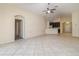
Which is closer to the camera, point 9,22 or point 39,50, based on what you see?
point 39,50

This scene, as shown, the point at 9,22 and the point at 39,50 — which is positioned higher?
the point at 9,22

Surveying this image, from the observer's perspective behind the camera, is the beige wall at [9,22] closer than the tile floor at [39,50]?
No

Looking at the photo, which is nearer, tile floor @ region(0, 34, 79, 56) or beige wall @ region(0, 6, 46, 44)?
tile floor @ region(0, 34, 79, 56)

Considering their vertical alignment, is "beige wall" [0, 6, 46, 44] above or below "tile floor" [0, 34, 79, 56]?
above

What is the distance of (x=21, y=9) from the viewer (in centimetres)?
1307

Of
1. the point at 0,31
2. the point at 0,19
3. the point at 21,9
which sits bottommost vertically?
the point at 0,31

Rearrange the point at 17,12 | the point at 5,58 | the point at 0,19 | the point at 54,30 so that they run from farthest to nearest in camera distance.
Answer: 1. the point at 54,30
2. the point at 17,12
3. the point at 0,19
4. the point at 5,58

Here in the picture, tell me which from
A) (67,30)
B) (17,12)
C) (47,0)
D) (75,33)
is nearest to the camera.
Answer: (47,0)

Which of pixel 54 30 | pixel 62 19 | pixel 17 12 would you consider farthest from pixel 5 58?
pixel 62 19

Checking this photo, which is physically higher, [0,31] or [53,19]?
[53,19]

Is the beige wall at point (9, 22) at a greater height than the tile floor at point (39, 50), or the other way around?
the beige wall at point (9, 22)

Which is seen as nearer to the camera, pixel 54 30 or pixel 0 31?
pixel 0 31

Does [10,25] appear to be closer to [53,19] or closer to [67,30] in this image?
[53,19]

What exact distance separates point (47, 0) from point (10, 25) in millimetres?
6812
